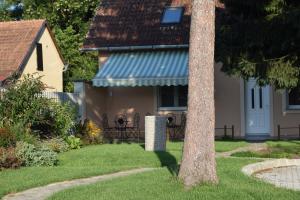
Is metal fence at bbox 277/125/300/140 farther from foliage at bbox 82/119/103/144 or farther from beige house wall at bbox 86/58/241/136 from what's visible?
foliage at bbox 82/119/103/144

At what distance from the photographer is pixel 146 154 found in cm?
1705

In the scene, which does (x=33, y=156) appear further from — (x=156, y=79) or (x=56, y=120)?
(x=156, y=79)

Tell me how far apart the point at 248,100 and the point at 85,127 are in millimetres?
7056

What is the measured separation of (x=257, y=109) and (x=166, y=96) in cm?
405

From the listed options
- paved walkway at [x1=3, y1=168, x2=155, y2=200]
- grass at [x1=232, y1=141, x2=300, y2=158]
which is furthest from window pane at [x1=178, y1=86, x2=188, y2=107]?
paved walkway at [x1=3, y1=168, x2=155, y2=200]

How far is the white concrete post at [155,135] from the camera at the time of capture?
1822 cm

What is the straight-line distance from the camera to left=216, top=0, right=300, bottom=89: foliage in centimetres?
1638

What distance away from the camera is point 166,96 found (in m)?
26.0

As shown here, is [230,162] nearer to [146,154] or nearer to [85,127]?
[146,154]

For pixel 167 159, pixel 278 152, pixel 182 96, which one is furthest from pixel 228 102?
pixel 167 159

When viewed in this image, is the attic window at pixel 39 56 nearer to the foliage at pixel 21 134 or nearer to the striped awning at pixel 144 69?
the striped awning at pixel 144 69

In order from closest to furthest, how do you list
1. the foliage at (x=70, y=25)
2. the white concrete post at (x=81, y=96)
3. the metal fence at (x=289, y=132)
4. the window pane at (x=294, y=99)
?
the metal fence at (x=289, y=132) < the window pane at (x=294, y=99) < the white concrete post at (x=81, y=96) < the foliage at (x=70, y=25)

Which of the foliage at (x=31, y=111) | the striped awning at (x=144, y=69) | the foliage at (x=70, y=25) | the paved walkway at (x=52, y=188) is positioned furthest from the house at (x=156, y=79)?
the foliage at (x=70, y=25)

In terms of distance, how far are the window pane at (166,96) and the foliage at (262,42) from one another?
7.84 metres
